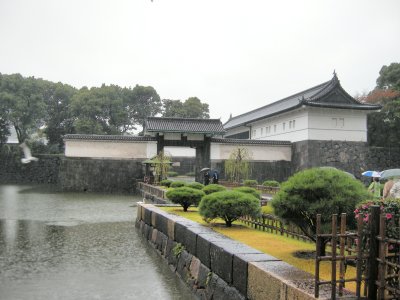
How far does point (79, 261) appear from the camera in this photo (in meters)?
9.02

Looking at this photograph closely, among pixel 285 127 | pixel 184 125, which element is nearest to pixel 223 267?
Answer: pixel 184 125

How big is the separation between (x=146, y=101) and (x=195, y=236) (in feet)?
170

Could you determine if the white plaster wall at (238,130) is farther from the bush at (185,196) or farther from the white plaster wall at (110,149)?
the bush at (185,196)

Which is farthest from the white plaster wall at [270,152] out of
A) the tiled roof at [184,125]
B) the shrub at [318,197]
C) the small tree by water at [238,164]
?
the shrub at [318,197]

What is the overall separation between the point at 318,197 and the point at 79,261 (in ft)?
17.6

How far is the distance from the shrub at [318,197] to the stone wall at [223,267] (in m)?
0.96

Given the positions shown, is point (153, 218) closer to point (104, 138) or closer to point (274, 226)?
point (274, 226)

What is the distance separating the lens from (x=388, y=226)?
14.8ft

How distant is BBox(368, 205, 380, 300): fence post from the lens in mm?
3963

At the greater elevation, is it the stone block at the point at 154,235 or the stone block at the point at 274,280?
the stone block at the point at 274,280

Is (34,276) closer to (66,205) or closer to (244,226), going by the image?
(244,226)

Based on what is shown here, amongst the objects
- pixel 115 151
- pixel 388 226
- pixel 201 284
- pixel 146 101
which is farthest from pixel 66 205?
pixel 146 101

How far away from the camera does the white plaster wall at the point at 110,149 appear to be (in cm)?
2939

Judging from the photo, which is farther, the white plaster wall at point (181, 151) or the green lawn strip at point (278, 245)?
the white plaster wall at point (181, 151)
